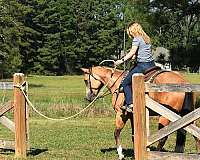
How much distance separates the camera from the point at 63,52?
90.7 meters

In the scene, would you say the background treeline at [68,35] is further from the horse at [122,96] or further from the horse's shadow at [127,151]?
the horse at [122,96]

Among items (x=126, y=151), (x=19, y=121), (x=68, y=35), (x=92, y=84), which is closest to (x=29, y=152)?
(x=19, y=121)

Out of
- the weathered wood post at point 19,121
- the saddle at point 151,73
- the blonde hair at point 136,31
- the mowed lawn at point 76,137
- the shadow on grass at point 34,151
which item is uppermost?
the blonde hair at point 136,31

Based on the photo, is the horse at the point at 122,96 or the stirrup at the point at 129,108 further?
the stirrup at the point at 129,108

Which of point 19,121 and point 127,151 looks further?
point 127,151

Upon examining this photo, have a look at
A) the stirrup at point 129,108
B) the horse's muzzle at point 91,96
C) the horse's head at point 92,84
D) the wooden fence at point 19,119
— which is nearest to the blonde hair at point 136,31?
the stirrup at point 129,108

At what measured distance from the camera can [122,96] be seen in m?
11.2

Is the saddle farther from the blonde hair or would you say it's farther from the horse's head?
the horse's head

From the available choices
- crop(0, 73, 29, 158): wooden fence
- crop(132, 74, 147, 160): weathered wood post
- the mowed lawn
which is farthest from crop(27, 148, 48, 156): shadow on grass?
crop(132, 74, 147, 160): weathered wood post

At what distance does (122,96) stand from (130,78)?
746mm

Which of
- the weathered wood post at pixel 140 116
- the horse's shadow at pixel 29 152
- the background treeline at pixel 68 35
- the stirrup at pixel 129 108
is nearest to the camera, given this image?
the weathered wood post at pixel 140 116

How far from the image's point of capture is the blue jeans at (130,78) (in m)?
10.5

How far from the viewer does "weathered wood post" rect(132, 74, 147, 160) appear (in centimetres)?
909

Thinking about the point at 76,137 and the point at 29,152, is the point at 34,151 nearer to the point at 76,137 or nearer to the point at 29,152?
the point at 29,152
